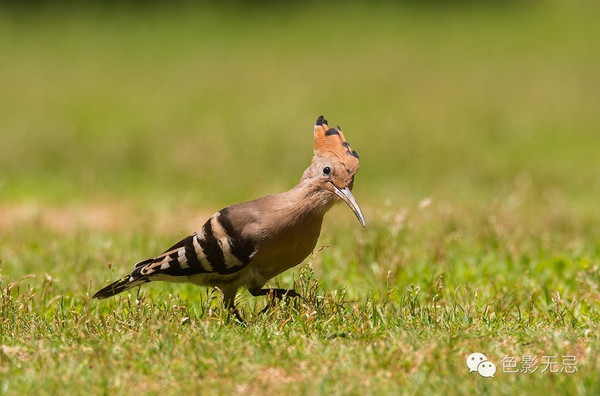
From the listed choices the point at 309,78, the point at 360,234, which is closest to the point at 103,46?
the point at 309,78

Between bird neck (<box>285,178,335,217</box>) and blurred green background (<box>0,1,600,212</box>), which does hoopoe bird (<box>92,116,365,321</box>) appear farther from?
blurred green background (<box>0,1,600,212</box>)

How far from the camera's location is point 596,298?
5094mm

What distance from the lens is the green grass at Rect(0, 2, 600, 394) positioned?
3.77 metres

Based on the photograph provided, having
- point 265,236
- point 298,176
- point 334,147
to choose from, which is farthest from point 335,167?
point 298,176

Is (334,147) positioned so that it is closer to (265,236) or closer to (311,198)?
(311,198)

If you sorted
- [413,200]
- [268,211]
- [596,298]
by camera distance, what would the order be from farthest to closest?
[413,200], [596,298], [268,211]

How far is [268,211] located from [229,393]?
4.43ft

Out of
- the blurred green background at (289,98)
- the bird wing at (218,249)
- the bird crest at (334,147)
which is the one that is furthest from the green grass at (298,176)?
the bird crest at (334,147)

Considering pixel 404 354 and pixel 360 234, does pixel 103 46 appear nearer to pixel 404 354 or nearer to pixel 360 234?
pixel 360 234

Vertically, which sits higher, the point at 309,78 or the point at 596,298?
the point at 309,78

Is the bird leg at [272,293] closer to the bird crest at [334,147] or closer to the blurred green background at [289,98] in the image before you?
the bird crest at [334,147]

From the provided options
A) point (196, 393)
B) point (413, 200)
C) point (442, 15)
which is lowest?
point (196, 393)

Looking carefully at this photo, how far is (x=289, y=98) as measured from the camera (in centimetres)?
1561

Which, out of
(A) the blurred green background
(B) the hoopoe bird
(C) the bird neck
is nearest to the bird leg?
(B) the hoopoe bird
